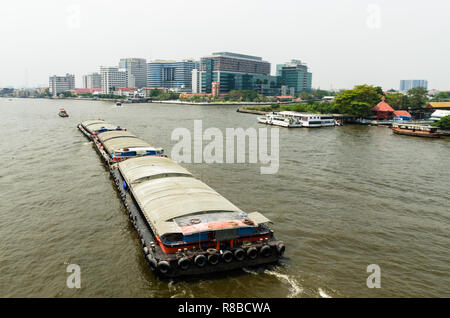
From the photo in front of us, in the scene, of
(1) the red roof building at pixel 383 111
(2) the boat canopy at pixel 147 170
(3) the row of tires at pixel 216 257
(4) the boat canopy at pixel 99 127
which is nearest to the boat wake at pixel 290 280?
(3) the row of tires at pixel 216 257

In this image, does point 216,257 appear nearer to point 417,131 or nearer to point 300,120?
point 417,131

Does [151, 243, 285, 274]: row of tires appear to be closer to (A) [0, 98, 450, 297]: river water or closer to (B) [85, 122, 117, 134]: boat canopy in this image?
(A) [0, 98, 450, 297]: river water

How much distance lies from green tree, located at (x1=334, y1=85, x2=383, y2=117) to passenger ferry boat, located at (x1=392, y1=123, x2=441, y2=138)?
21.2 meters

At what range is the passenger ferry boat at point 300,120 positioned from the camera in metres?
87.4

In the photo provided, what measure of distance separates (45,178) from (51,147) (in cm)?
1912

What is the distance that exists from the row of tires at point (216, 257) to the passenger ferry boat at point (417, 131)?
220 ft

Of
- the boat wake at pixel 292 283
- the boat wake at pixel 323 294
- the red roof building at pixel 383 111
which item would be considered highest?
the red roof building at pixel 383 111

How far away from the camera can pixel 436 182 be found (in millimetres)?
35875

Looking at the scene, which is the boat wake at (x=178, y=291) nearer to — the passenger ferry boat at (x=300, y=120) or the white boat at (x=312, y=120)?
the passenger ferry boat at (x=300, y=120)

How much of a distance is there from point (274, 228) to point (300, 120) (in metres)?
69.7

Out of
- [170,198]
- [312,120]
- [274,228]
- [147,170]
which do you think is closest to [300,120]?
[312,120]

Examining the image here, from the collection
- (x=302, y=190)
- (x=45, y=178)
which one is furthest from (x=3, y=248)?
(x=302, y=190)

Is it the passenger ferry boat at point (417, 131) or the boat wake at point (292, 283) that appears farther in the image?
the passenger ferry boat at point (417, 131)
